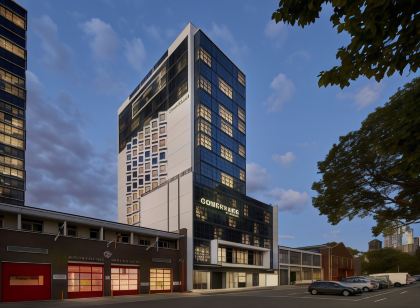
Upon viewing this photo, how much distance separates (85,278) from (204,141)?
40.7 meters

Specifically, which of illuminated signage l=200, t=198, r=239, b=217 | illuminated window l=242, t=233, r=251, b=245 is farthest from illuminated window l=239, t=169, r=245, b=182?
illuminated window l=242, t=233, r=251, b=245

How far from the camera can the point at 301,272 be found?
92.5 m

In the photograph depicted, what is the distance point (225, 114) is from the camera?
8738 cm

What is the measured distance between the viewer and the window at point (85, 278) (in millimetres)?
41250

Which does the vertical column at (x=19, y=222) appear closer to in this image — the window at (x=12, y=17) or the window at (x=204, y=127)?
the window at (x=204, y=127)

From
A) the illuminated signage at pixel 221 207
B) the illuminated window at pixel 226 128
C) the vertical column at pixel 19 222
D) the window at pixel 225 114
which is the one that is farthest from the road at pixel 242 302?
the window at pixel 225 114

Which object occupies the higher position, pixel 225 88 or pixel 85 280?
pixel 225 88

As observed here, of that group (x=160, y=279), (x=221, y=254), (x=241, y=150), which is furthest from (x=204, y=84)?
(x=160, y=279)

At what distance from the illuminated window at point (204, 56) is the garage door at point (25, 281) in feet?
173

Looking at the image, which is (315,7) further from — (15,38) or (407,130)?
(15,38)

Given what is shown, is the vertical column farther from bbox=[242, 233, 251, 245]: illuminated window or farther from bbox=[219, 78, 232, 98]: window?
bbox=[219, 78, 232, 98]: window

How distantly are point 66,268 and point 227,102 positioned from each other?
5499 centimetres

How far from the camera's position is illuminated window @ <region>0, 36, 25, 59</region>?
108 m

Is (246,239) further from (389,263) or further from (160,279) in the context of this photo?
(389,263)
